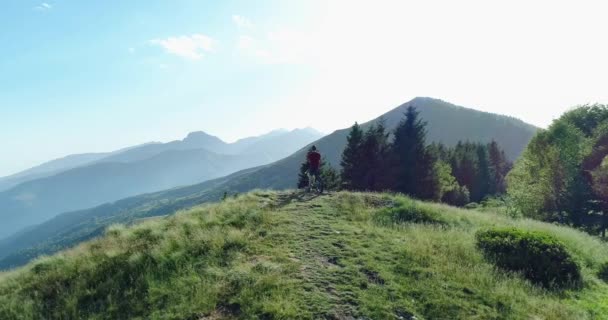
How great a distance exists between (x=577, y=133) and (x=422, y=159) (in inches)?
674

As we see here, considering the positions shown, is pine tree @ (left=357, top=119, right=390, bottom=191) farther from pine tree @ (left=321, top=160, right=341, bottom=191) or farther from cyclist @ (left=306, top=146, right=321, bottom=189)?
cyclist @ (left=306, top=146, right=321, bottom=189)

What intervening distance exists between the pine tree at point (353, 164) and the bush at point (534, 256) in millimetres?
35417

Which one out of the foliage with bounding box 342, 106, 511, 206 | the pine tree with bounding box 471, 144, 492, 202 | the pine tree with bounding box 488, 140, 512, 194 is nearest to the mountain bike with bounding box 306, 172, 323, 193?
the foliage with bounding box 342, 106, 511, 206

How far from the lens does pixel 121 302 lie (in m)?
9.79

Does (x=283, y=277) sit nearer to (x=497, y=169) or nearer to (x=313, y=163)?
(x=313, y=163)

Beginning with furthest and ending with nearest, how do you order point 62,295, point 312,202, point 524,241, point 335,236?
point 312,202 → point 335,236 → point 524,241 → point 62,295

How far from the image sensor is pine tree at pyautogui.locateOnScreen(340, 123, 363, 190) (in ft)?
161

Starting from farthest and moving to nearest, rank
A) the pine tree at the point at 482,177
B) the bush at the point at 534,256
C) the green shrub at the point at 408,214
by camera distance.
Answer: the pine tree at the point at 482,177
the green shrub at the point at 408,214
the bush at the point at 534,256

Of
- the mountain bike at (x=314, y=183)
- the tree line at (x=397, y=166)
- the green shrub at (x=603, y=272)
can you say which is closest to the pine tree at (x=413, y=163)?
the tree line at (x=397, y=166)

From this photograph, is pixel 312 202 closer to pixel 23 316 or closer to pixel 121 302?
pixel 121 302

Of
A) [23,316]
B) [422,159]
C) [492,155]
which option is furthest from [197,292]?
[492,155]

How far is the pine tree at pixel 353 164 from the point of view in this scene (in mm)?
49219

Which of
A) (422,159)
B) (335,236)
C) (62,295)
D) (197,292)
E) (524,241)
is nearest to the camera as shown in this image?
(197,292)

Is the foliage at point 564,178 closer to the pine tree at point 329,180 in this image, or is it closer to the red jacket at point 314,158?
the pine tree at point 329,180
